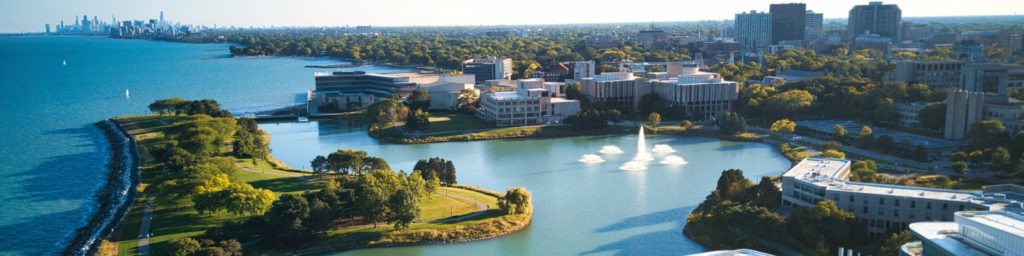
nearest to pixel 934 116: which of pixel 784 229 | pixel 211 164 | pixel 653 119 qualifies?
pixel 653 119

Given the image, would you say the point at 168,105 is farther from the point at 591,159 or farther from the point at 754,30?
the point at 754,30

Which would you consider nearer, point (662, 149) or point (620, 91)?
point (662, 149)

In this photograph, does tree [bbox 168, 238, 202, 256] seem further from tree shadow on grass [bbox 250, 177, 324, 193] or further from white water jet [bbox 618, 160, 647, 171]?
white water jet [bbox 618, 160, 647, 171]

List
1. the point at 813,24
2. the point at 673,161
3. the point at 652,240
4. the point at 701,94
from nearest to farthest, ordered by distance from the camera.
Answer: the point at 652,240, the point at 673,161, the point at 701,94, the point at 813,24

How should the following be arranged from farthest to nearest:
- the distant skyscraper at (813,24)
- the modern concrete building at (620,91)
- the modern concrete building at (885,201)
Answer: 1. the distant skyscraper at (813,24)
2. the modern concrete building at (620,91)
3. the modern concrete building at (885,201)

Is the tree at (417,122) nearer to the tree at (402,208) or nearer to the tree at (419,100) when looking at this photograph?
the tree at (419,100)

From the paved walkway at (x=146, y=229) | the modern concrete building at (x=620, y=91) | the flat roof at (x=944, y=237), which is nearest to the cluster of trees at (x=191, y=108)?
the paved walkway at (x=146, y=229)
